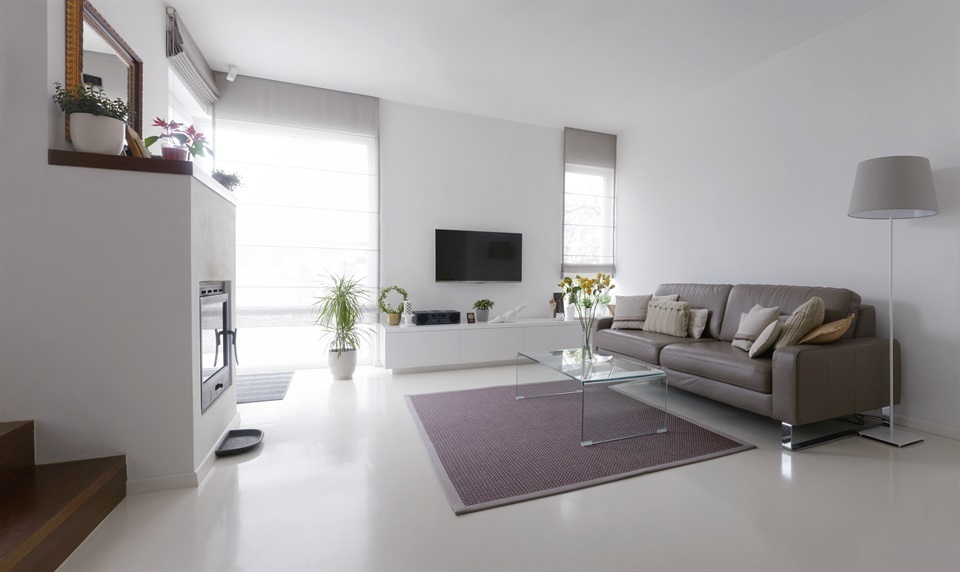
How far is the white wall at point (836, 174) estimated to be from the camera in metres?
2.77

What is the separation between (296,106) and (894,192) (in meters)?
5.00

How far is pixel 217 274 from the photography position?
2.51 m

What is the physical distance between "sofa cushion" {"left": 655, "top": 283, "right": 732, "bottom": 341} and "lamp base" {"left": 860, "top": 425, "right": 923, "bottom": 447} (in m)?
Result: 1.12

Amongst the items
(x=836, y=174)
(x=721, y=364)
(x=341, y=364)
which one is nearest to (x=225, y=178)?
(x=341, y=364)

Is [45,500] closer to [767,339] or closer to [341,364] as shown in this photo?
[341,364]

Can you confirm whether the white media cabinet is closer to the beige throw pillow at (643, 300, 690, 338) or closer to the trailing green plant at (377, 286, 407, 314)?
the trailing green plant at (377, 286, 407, 314)

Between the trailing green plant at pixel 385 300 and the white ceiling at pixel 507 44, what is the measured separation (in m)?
2.13

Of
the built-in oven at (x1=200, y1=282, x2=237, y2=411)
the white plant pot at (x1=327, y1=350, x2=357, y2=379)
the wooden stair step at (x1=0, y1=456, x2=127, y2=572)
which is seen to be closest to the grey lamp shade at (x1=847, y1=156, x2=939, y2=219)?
the built-in oven at (x1=200, y1=282, x2=237, y2=411)

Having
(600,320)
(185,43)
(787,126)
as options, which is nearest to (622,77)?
(787,126)

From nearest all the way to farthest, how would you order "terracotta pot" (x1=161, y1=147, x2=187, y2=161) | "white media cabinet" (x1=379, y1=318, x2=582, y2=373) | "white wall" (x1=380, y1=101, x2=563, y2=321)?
1. "terracotta pot" (x1=161, y1=147, x2=187, y2=161)
2. "white media cabinet" (x1=379, y1=318, x2=582, y2=373)
3. "white wall" (x1=380, y1=101, x2=563, y2=321)

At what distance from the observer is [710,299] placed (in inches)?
154

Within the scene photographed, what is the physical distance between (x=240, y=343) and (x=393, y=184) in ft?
7.70

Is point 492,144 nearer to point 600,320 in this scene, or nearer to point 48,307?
point 600,320

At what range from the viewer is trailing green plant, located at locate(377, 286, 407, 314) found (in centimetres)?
461
